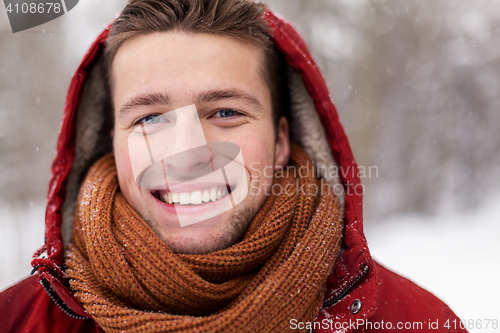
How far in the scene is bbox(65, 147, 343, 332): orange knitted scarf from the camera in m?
1.37

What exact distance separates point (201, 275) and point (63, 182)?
0.95 meters

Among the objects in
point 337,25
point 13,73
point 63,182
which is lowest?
point 63,182

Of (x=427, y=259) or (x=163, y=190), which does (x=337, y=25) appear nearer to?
(x=427, y=259)

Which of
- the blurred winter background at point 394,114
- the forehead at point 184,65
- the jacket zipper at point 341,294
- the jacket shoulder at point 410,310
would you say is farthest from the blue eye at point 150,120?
the blurred winter background at point 394,114

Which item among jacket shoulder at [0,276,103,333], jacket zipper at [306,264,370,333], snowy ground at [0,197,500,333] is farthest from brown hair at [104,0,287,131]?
snowy ground at [0,197,500,333]

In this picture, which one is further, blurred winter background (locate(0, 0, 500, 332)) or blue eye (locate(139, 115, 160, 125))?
blurred winter background (locate(0, 0, 500, 332))

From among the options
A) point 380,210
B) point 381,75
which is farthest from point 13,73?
point 380,210

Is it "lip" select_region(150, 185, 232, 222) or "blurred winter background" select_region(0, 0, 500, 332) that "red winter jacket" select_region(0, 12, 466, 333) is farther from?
"blurred winter background" select_region(0, 0, 500, 332)

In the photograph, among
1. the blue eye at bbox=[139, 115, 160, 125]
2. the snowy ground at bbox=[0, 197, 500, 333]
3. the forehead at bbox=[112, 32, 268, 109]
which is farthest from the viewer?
the snowy ground at bbox=[0, 197, 500, 333]

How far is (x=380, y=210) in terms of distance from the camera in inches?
308

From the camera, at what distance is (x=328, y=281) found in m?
1.72

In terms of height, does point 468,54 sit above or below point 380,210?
above

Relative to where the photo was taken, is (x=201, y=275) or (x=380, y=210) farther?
(x=380, y=210)

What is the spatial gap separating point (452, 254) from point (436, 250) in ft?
0.82
